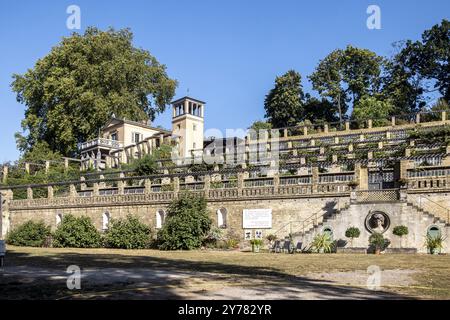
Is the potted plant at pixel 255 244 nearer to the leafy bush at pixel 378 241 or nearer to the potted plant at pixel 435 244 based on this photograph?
the leafy bush at pixel 378 241

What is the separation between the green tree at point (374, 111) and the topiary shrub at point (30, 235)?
3348cm

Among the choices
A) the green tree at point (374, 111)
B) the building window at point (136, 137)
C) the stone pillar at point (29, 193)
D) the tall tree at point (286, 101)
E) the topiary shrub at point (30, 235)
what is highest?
the tall tree at point (286, 101)

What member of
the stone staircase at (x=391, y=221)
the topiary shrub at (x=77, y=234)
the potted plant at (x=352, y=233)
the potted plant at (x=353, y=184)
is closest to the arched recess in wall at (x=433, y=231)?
the stone staircase at (x=391, y=221)

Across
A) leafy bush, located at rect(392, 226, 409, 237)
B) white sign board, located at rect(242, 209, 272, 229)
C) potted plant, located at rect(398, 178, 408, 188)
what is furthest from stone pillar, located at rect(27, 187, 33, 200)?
leafy bush, located at rect(392, 226, 409, 237)

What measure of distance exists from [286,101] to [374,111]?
1375 cm

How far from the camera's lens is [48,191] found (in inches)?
1743

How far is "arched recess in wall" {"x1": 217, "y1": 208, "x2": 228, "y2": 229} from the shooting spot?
34.6 meters

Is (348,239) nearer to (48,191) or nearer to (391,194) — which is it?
(391,194)

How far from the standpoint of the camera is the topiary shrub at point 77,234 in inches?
1515

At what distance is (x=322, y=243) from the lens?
2859cm

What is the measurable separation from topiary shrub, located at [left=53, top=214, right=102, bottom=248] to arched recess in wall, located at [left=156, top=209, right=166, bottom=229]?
4.86 meters

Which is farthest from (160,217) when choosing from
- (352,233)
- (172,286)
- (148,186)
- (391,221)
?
(172,286)

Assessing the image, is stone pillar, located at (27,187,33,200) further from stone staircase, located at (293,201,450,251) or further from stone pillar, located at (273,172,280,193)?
stone staircase, located at (293,201,450,251)
